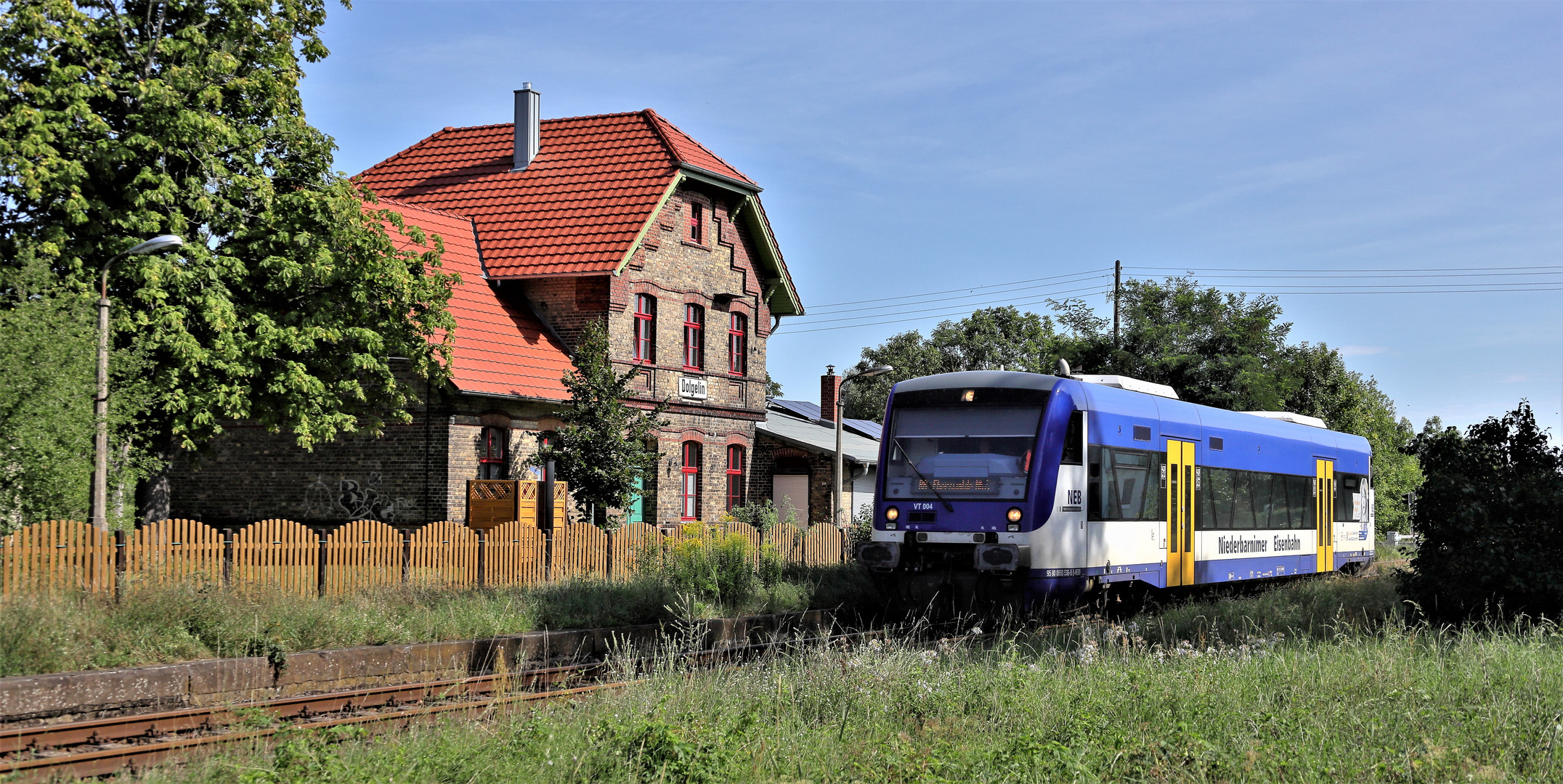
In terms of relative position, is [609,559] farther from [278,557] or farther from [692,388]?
[692,388]

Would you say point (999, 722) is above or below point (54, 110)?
below

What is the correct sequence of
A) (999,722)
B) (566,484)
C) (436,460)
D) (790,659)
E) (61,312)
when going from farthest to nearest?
(436,460) → (566,484) → (61,312) → (790,659) → (999,722)

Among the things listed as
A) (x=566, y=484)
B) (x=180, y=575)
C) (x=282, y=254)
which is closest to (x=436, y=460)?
(x=566, y=484)

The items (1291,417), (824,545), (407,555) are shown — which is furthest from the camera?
(824,545)

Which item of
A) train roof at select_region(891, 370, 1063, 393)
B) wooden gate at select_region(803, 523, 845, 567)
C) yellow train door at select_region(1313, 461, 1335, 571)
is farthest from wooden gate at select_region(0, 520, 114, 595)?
yellow train door at select_region(1313, 461, 1335, 571)

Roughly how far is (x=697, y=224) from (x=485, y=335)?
6840 millimetres

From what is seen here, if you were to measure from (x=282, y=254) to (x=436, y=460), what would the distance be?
17.8ft

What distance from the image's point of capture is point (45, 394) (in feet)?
53.9

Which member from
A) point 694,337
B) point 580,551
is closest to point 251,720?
point 580,551

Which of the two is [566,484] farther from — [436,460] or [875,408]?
[875,408]

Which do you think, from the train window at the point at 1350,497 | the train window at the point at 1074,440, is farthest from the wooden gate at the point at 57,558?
the train window at the point at 1350,497

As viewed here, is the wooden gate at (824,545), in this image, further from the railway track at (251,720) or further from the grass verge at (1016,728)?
the grass verge at (1016,728)

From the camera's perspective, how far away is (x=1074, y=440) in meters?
15.4

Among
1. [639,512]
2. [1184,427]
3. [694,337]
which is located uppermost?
[694,337]
